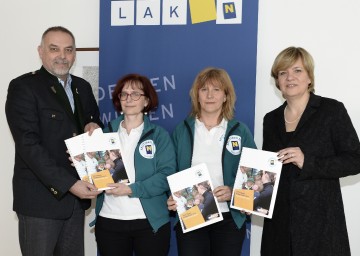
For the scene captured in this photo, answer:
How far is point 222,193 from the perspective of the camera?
2211mm

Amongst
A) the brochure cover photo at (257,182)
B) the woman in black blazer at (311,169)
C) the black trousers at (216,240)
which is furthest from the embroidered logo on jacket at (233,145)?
the black trousers at (216,240)

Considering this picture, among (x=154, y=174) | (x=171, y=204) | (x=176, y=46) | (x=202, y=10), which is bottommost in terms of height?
(x=171, y=204)

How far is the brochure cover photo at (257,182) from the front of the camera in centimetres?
208

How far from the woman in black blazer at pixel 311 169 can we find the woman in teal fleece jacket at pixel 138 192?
64cm

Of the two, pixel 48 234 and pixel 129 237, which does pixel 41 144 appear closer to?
pixel 48 234

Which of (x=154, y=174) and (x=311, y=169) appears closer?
(x=311, y=169)

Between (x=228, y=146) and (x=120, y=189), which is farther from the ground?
(x=228, y=146)

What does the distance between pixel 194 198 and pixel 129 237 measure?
0.46 m

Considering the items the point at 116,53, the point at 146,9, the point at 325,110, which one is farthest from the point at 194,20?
the point at 325,110

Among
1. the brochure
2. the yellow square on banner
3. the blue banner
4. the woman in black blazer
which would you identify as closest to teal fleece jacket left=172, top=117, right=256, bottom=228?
the woman in black blazer

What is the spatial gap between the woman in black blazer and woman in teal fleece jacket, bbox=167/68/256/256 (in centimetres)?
26

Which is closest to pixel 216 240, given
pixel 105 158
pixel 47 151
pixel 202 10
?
pixel 105 158

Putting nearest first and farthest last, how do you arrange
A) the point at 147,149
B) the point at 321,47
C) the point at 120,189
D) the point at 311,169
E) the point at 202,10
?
the point at 311,169, the point at 120,189, the point at 147,149, the point at 321,47, the point at 202,10

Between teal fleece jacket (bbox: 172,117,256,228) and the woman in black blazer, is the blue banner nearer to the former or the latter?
teal fleece jacket (bbox: 172,117,256,228)
